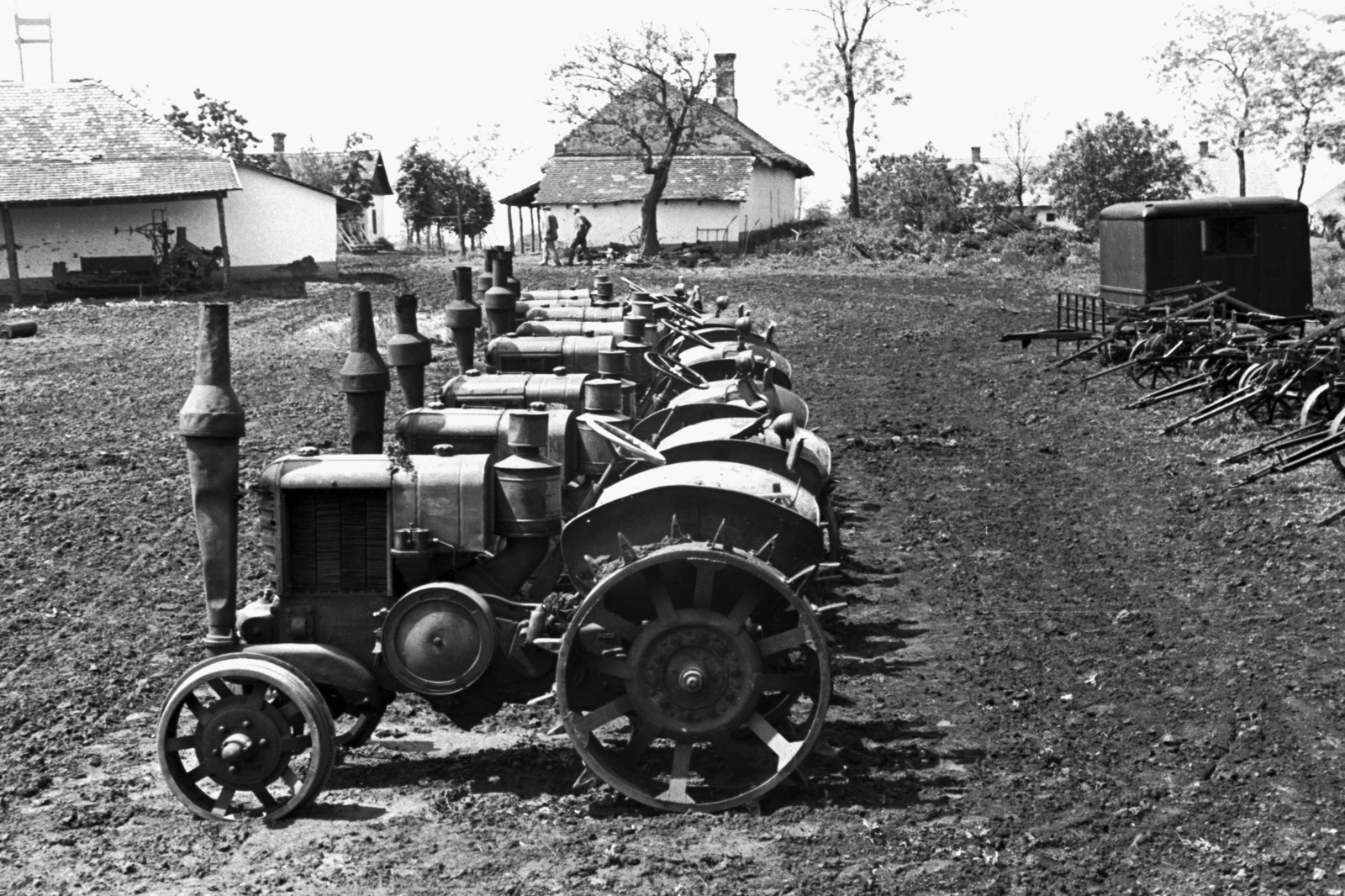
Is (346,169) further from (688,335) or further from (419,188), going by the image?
(688,335)

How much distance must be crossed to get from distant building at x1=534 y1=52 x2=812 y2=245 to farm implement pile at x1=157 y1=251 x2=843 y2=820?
137ft

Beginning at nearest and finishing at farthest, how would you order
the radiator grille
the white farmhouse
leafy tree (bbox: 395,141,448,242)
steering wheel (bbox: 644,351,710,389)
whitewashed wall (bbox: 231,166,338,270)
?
the radiator grille < steering wheel (bbox: 644,351,710,389) < the white farmhouse < whitewashed wall (bbox: 231,166,338,270) < leafy tree (bbox: 395,141,448,242)

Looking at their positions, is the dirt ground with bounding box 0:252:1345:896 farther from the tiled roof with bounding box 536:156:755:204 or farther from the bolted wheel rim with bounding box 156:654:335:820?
the tiled roof with bounding box 536:156:755:204

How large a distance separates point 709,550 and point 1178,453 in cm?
966

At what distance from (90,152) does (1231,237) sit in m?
25.6

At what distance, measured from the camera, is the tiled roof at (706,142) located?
48594 millimetres

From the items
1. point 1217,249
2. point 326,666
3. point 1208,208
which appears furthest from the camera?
point 1217,249

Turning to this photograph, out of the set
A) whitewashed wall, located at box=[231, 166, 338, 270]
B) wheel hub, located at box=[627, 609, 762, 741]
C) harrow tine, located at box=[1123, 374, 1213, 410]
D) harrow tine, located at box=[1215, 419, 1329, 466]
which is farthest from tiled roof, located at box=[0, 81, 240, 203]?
wheel hub, located at box=[627, 609, 762, 741]

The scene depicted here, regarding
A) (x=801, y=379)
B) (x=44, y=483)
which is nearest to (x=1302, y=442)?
(x=801, y=379)

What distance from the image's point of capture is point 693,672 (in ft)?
20.0

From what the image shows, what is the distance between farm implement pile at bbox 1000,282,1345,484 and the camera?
1338cm

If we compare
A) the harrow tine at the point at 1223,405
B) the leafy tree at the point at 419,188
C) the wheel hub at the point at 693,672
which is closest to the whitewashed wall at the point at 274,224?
the leafy tree at the point at 419,188

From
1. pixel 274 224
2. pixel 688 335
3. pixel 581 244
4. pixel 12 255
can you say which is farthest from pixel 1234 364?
pixel 274 224

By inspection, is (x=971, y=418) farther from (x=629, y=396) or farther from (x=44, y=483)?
(x=44, y=483)
